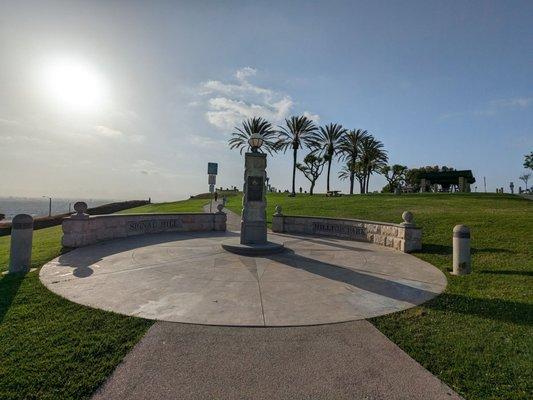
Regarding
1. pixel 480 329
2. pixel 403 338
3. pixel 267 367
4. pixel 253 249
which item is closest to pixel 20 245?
pixel 253 249

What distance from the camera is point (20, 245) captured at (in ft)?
22.5

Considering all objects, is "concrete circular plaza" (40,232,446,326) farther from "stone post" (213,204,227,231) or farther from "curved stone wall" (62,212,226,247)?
"stone post" (213,204,227,231)

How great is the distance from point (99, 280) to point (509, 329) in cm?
696

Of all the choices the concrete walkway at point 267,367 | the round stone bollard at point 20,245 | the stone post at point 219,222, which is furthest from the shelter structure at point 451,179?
the round stone bollard at point 20,245

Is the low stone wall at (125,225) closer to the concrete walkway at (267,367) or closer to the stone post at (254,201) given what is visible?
the stone post at (254,201)

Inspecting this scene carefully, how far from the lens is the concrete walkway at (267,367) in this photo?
288 centimetres

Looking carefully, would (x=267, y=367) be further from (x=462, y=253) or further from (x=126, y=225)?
(x=126, y=225)

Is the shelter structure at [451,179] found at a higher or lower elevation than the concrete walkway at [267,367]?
higher

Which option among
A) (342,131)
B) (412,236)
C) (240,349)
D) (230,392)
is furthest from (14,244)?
(342,131)

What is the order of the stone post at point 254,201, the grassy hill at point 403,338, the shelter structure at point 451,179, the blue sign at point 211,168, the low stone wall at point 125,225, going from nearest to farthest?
1. the grassy hill at point 403,338
2. the low stone wall at point 125,225
3. the stone post at point 254,201
4. the blue sign at point 211,168
5. the shelter structure at point 451,179

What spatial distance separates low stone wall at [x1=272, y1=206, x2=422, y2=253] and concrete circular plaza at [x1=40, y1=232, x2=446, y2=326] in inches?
30.5

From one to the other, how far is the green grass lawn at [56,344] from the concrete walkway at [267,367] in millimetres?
219

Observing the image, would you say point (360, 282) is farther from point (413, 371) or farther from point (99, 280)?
point (99, 280)

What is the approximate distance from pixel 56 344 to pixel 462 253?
7.94 meters
